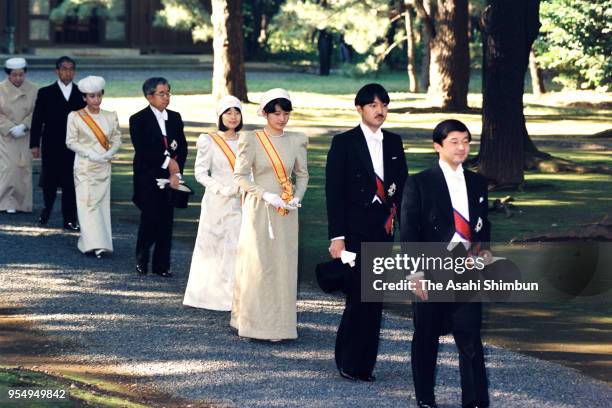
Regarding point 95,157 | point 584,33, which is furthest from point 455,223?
point 584,33

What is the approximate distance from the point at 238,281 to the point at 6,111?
7.53 metres

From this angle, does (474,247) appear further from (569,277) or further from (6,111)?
(6,111)

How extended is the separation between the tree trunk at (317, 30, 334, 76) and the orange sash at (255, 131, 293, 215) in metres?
42.2

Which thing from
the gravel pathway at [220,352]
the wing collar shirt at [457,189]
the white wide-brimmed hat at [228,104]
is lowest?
the gravel pathway at [220,352]

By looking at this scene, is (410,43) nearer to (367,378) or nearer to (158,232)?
(158,232)

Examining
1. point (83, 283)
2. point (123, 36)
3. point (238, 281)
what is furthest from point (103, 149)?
point (123, 36)

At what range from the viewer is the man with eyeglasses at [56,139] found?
52.2ft

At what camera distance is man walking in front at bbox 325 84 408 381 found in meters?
8.79

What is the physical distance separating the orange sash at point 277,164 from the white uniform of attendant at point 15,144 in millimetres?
7502

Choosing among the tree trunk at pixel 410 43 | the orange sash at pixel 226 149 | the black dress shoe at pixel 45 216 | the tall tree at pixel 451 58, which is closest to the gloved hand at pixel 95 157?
the black dress shoe at pixel 45 216

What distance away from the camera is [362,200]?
878 centimetres

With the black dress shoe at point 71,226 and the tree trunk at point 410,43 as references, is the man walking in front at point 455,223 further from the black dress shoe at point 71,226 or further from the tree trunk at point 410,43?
the tree trunk at point 410,43

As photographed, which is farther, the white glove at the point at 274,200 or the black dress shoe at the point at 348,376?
the white glove at the point at 274,200

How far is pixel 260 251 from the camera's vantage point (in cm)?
1012
